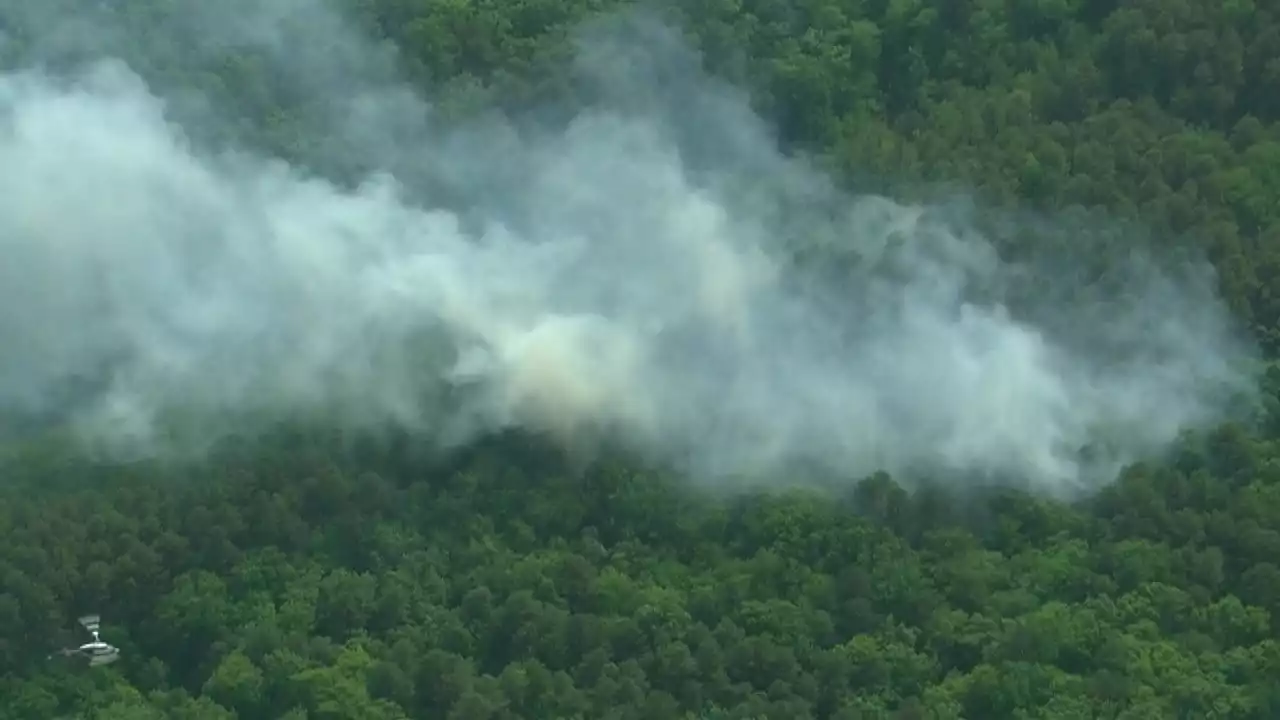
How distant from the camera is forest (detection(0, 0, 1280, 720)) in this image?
4162 cm

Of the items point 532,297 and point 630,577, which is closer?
point 630,577

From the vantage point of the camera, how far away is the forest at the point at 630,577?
137 ft

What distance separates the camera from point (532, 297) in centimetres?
4694

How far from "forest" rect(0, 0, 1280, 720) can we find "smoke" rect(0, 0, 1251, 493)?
584 mm

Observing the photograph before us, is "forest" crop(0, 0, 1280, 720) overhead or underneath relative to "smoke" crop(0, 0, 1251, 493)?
underneath

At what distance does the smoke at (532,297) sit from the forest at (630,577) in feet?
1.92

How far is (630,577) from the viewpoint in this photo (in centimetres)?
4394

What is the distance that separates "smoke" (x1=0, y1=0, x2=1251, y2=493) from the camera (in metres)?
45.4

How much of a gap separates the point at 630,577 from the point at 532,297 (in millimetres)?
5652

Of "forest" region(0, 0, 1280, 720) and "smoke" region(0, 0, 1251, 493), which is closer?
"forest" region(0, 0, 1280, 720)

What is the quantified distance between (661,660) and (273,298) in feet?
30.7

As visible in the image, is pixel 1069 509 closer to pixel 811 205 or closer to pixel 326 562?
pixel 811 205

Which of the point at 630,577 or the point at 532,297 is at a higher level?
the point at 532,297

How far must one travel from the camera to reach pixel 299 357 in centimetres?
4550
